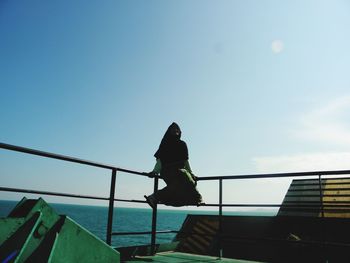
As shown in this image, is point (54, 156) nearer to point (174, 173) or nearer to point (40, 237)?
point (40, 237)

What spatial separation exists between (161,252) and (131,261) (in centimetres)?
103

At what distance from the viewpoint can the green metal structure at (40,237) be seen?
180 centimetres

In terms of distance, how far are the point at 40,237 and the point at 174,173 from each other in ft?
7.74

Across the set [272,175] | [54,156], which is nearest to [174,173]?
[272,175]

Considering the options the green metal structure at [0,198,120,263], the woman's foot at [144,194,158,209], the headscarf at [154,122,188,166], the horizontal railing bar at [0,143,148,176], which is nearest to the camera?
the green metal structure at [0,198,120,263]

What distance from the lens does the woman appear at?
3992 mm

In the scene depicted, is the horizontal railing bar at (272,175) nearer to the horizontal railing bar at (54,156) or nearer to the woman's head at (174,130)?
the woman's head at (174,130)

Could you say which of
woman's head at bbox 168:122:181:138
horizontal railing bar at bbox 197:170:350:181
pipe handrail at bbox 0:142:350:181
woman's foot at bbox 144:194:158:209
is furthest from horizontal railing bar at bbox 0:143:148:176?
horizontal railing bar at bbox 197:170:350:181

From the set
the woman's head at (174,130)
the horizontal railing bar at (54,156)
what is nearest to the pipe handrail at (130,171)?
the horizontal railing bar at (54,156)

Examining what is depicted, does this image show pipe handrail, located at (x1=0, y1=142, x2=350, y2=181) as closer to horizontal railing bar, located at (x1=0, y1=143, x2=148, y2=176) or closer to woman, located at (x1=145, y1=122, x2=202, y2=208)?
horizontal railing bar, located at (x1=0, y1=143, x2=148, y2=176)

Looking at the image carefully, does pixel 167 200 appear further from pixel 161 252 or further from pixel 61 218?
pixel 61 218

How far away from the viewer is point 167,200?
3.99 m

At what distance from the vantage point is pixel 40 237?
6.28ft

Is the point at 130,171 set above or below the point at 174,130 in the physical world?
below
